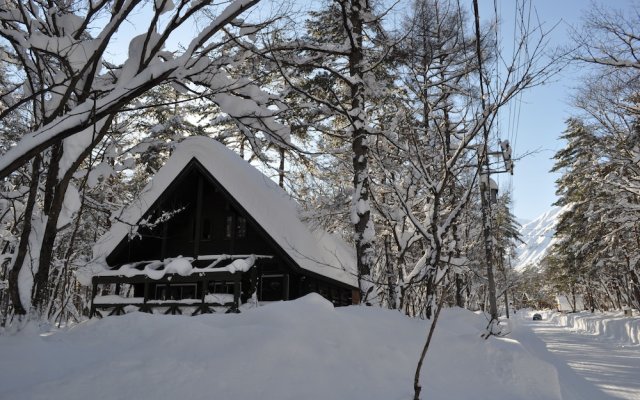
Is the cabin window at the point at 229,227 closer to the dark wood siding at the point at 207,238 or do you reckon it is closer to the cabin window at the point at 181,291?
the dark wood siding at the point at 207,238

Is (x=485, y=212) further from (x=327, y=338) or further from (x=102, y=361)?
(x=102, y=361)

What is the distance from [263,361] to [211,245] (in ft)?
39.9

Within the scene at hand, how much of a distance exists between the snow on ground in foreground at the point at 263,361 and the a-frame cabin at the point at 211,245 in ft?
23.7

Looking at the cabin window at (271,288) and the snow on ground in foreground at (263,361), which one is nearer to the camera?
the snow on ground in foreground at (263,361)

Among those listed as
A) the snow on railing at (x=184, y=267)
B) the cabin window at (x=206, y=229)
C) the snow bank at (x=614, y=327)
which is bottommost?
the snow bank at (x=614, y=327)

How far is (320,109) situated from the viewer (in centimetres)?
1111

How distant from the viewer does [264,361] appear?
414cm

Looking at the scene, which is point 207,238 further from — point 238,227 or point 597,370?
point 597,370

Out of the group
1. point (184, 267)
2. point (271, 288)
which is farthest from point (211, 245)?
point (271, 288)

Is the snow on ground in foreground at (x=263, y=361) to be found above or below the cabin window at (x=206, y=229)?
below

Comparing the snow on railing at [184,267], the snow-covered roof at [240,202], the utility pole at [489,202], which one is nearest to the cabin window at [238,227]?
the snow on railing at [184,267]

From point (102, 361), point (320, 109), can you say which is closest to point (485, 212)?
point (320, 109)

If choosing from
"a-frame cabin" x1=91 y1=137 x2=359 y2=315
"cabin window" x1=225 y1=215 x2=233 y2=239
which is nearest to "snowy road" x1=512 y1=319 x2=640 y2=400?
"a-frame cabin" x1=91 y1=137 x2=359 y2=315

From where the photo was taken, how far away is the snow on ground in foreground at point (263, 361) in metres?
3.76
